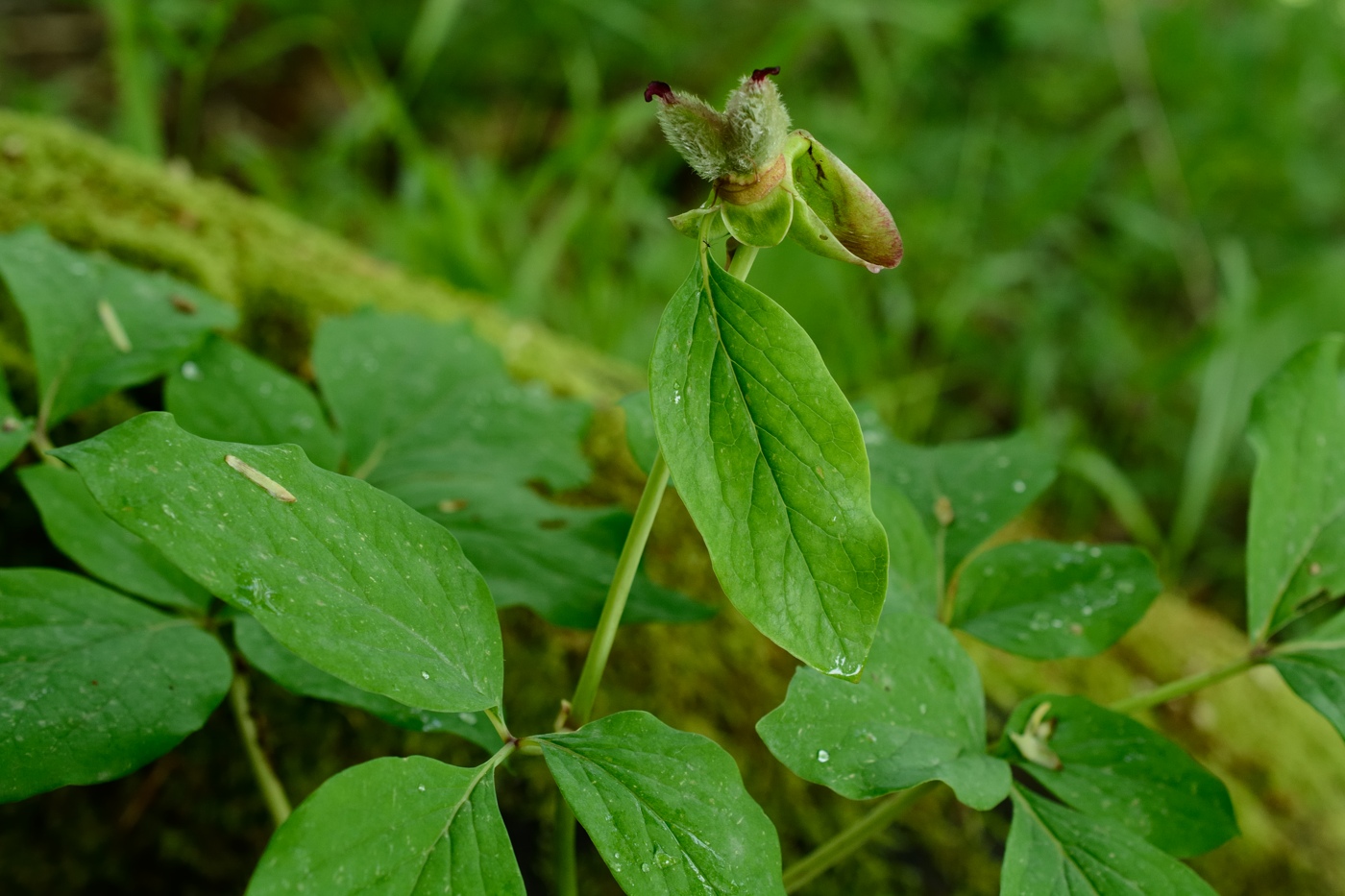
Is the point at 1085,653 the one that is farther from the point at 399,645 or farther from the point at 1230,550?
→ the point at 1230,550

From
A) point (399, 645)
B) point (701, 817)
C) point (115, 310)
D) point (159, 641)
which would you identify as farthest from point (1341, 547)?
point (115, 310)

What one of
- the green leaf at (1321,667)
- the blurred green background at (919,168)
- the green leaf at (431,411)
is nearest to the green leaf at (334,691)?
the green leaf at (431,411)

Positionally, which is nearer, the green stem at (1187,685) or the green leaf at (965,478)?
the green stem at (1187,685)

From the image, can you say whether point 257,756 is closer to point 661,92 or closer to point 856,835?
point 856,835

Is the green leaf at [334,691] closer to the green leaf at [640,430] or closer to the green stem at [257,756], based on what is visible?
the green stem at [257,756]

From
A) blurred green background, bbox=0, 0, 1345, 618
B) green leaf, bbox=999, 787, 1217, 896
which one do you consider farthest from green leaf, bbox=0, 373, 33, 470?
blurred green background, bbox=0, 0, 1345, 618

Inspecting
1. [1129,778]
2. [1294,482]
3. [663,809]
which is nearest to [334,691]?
[663,809]
